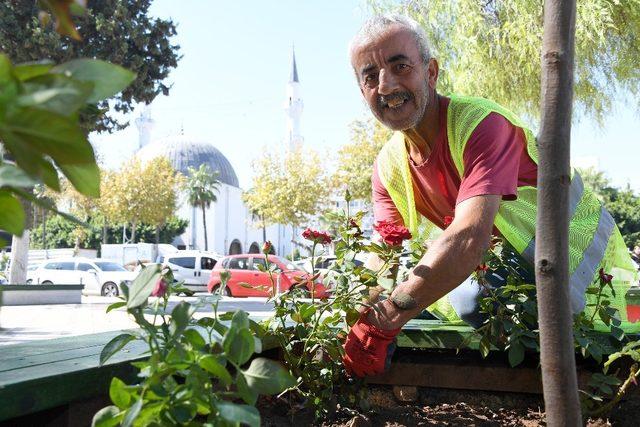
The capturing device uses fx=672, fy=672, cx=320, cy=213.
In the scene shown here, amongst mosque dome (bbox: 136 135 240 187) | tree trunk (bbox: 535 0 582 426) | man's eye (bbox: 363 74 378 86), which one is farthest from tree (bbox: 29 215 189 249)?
tree trunk (bbox: 535 0 582 426)

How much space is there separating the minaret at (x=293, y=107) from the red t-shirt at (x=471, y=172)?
56109mm

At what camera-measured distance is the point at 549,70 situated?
1083 millimetres

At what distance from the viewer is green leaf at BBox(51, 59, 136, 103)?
519 millimetres

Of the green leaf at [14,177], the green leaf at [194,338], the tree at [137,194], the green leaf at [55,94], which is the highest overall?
the tree at [137,194]

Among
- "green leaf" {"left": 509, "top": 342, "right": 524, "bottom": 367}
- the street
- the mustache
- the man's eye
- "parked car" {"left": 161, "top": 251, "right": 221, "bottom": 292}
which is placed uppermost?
the man's eye

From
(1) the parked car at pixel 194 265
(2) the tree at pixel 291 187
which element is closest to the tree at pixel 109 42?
(1) the parked car at pixel 194 265

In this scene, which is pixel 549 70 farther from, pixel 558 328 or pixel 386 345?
pixel 386 345

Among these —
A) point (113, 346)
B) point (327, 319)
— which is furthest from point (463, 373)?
point (113, 346)

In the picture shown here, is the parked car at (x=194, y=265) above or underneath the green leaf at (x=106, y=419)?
underneath

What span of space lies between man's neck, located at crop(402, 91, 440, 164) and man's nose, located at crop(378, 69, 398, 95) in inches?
7.0

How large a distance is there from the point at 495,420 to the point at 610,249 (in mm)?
949

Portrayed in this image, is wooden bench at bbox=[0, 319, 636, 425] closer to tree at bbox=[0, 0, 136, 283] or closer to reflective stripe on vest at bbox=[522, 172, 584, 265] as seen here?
reflective stripe on vest at bbox=[522, 172, 584, 265]

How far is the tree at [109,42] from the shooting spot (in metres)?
13.9

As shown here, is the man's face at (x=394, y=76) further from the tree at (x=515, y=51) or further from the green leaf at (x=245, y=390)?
the tree at (x=515, y=51)
